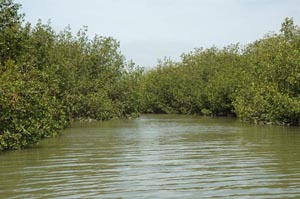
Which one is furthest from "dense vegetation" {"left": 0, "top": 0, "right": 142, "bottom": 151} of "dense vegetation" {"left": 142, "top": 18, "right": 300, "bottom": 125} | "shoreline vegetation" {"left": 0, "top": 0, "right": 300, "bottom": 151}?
"dense vegetation" {"left": 142, "top": 18, "right": 300, "bottom": 125}

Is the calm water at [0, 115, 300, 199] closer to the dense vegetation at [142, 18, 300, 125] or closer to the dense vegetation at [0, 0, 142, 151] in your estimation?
the dense vegetation at [0, 0, 142, 151]

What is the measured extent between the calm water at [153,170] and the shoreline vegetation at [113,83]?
195cm

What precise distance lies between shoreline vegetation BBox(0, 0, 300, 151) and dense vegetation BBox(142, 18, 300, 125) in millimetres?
74

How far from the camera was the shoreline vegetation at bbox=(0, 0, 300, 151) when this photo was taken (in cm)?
2045

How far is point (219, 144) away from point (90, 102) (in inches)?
915

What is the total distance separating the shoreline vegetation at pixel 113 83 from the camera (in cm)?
2045

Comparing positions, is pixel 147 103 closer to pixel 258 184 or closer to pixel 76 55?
pixel 76 55

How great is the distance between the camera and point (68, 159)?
16609 millimetres

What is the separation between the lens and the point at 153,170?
1366 centimetres

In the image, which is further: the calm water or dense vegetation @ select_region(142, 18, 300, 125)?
dense vegetation @ select_region(142, 18, 300, 125)

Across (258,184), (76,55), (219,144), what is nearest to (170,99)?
→ (76,55)

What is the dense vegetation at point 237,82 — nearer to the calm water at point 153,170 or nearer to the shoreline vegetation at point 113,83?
the shoreline vegetation at point 113,83

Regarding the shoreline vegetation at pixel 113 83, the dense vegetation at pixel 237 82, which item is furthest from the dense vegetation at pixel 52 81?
the dense vegetation at pixel 237 82

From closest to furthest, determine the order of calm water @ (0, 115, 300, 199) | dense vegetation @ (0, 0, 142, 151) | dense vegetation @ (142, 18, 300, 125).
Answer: calm water @ (0, 115, 300, 199) < dense vegetation @ (0, 0, 142, 151) < dense vegetation @ (142, 18, 300, 125)
